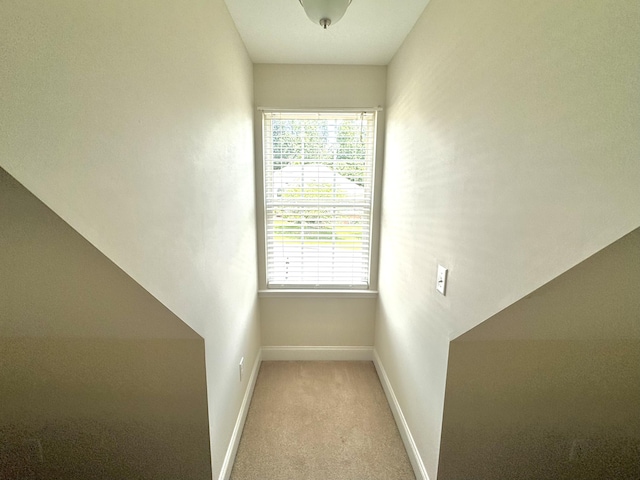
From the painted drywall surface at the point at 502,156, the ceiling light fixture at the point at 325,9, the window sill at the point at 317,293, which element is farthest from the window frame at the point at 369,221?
the ceiling light fixture at the point at 325,9

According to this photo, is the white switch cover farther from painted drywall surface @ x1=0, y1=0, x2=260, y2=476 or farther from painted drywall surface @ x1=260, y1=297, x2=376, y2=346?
painted drywall surface @ x1=260, y1=297, x2=376, y2=346

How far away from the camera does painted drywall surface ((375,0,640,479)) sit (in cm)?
58

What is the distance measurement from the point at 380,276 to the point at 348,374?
0.88m

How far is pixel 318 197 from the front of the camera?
7.40ft

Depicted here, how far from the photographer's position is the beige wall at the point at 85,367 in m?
0.70

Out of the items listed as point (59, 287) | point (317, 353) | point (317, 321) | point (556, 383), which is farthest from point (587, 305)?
point (317, 353)

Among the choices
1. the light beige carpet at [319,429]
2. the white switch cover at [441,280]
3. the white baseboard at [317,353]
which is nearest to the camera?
the white switch cover at [441,280]

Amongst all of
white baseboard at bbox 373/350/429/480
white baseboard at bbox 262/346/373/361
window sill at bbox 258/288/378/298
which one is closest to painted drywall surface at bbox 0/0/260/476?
window sill at bbox 258/288/378/298

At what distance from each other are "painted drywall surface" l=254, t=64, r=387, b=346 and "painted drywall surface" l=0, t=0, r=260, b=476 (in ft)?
1.61

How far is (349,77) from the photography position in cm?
207

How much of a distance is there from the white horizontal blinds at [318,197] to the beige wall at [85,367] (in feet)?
4.30

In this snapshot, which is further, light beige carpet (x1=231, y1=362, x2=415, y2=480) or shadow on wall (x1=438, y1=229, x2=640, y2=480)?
light beige carpet (x1=231, y1=362, x2=415, y2=480)

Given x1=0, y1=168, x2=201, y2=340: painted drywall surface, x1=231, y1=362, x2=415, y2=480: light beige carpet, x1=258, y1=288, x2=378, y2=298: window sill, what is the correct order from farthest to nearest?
x1=258, y1=288, x2=378, y2=298: window sill → x1=231, y1=362, x2=415, y2=480: light beige carpet → x1=0, y1=168, x2=201, y2=340: painted drywall surface

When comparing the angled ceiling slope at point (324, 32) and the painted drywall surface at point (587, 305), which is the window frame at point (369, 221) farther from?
the painted drywall surface at point (587, 305)
